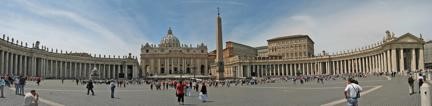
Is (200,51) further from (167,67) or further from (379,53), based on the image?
(379,53)

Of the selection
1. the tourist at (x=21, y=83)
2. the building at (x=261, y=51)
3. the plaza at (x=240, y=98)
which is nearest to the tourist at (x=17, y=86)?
the tourist at (x=21, y=83)

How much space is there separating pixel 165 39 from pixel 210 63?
21256 mm

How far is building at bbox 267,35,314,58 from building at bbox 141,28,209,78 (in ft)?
89.6

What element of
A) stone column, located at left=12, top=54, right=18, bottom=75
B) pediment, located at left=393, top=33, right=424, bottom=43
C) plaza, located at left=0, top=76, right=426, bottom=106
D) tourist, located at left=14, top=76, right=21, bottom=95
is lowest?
plaza, located at left=0, top=76, right=426, bottom=106

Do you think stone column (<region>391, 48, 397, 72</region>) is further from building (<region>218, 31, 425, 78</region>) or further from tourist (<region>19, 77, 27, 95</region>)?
tourist (<region>19, 77, 27, 95</region>)

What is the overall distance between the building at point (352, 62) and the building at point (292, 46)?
2.26ft

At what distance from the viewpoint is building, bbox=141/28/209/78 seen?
14588 centimetres

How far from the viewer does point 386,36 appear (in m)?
93.7

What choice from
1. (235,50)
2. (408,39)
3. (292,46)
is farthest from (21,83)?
(235,50)

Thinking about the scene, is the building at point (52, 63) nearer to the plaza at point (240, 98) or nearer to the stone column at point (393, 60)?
the plaza at point (240, 98)

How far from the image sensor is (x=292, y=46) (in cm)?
13888

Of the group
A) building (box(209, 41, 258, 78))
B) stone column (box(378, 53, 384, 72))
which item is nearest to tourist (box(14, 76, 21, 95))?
stone column (box(378, 53, 384, 72))

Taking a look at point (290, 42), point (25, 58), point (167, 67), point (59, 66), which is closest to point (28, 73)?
point (25, 58)

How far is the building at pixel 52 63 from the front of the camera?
72062mm
